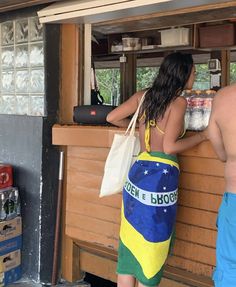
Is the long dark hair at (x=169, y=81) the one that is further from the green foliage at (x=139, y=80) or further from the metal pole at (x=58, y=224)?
the green foliage at (x=139, y=80)

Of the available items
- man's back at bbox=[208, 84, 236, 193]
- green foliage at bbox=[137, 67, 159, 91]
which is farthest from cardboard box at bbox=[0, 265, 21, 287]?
green foliage at bbox=[137, 67, 159, 91]

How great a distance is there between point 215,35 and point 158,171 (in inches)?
102

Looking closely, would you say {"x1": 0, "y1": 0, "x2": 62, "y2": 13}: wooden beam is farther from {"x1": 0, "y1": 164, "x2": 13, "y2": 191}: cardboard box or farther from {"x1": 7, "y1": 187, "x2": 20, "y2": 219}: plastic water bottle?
{"x1": 7, "y1": 187, "x2": 20, "y2": 219}: plastic water bottle

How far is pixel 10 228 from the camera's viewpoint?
3.67 m

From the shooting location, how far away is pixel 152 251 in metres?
2.69

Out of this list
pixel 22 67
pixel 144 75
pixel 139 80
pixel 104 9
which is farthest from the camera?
pixel 144 75

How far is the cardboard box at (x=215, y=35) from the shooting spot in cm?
479

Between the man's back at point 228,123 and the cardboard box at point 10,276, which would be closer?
the man's back at point 228,123

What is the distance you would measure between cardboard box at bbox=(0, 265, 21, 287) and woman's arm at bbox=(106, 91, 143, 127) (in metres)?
1.55

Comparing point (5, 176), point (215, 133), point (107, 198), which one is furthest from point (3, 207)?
point (215, 133)

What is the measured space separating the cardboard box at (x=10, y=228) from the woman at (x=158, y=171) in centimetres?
122

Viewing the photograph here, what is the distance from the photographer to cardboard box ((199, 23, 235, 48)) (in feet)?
15.7

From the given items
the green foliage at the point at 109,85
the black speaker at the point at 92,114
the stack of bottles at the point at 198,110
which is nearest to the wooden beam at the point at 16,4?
the black speaker at the point at 92,114

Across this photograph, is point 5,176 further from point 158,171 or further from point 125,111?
point 158,171
